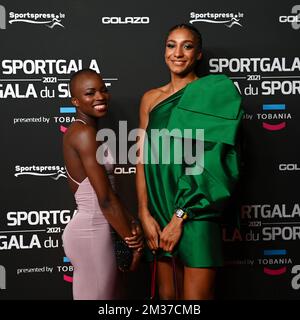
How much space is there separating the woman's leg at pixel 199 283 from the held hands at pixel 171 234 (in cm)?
13

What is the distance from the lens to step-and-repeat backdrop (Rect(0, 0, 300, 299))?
2412 mm

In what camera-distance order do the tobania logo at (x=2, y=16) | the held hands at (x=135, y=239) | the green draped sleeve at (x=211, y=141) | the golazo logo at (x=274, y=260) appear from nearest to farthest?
the green draped sleeve at (x=211, y=141) → the held hands at (x=135, y=239) → the tobania logo at (x=2, y=16) → the golazo logo at (x=274, y=260)

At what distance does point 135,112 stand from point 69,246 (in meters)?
0.83

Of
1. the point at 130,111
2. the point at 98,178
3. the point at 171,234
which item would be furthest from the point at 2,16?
the point at 171,234

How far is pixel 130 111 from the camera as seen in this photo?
8.05 feet

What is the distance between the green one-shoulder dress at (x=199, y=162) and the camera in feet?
6.15

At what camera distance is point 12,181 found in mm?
2443

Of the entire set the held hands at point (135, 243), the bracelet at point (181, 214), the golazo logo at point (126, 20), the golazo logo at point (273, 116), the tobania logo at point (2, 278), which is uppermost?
the golazo logo at point (126, 20)

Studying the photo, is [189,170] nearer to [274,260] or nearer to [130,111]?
[130,111]

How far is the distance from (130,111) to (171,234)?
Answer: 0.79 metres

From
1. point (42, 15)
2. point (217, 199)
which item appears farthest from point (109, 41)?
point (217, 199)

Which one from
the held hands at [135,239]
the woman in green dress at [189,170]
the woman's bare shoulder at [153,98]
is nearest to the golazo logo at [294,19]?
the woman in green dress at [189,170]

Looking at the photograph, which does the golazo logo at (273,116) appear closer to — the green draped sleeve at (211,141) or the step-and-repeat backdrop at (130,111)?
the step-and-repeat backdrop at (130,111)

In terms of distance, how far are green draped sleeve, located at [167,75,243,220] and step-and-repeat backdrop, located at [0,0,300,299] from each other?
1.74 feet
